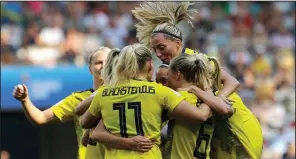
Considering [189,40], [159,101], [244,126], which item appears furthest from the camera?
[189,40]

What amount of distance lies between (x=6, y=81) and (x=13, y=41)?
387 centimetres

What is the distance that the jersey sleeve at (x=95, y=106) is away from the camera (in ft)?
19.8

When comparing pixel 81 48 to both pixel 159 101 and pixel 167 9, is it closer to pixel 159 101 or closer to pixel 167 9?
pixel 167 9

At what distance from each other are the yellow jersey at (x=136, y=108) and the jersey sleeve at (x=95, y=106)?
10mm

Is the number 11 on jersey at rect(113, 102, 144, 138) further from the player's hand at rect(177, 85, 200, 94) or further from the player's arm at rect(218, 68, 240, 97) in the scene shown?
the player's arm at rect(218, 68, 240, 97)

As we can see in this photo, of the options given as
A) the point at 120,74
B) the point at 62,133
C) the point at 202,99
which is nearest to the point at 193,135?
the point at 202,99

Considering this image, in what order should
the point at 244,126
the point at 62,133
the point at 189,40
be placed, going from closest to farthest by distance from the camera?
the point at 244,126 < the point at 62,133 < the point at 189,40

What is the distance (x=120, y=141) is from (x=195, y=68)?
72 centimetres

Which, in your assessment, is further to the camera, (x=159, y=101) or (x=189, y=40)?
(x=189, y=40)

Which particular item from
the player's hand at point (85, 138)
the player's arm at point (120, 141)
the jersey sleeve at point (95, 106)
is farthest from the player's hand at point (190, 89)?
the player's hand at point (85, 138)

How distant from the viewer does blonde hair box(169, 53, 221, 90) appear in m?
6.04

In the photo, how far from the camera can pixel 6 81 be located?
11.9 meters

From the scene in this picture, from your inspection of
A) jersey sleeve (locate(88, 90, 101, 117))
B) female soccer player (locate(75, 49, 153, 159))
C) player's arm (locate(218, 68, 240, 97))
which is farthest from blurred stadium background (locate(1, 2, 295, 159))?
jersey sleeve (locate(88, 90, 101, 117))

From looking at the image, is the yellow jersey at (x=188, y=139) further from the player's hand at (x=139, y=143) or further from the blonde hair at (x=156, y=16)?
the blonde hair at (x=156, y=16)
